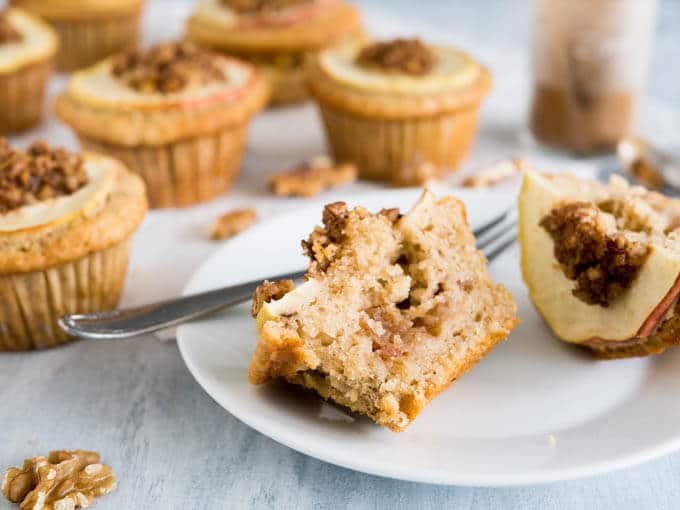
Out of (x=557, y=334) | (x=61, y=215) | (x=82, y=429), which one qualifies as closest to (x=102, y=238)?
(x=61, y=215)

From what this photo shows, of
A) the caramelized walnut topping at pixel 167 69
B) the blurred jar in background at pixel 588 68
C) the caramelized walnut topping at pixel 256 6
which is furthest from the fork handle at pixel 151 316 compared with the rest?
the caramelized walnut topping at pixel 256 6

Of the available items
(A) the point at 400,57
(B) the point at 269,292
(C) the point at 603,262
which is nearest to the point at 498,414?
(C) the point at 603,262

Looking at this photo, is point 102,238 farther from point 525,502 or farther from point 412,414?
point 525,502

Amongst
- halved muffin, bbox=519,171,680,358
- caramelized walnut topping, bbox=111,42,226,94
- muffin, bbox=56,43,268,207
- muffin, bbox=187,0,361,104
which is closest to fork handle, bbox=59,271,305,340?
halved muffin, bbox=519,171,680,358

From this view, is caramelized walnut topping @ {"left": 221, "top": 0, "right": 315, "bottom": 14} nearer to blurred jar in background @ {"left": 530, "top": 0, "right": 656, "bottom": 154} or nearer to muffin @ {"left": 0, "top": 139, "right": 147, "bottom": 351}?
blurred jar in background @ {"left": 530, "top": 0, "right": 656, "bottom": 154}

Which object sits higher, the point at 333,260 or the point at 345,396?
the point at 333,260

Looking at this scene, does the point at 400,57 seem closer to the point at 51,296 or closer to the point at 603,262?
the point at 603,262
